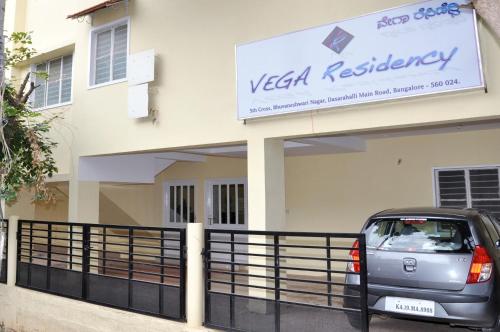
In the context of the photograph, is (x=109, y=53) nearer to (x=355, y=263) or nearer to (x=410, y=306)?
(x=355, y=263)

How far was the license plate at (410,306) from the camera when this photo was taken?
4652 millimetres

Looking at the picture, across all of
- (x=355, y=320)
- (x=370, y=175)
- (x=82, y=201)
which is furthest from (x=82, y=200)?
(x=355, y=320)

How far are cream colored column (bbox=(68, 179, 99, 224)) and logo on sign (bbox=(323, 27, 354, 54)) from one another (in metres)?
6.01

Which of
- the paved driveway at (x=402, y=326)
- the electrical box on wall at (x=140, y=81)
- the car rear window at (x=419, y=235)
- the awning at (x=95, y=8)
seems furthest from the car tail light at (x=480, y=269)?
the awning at (x=95, y=8)

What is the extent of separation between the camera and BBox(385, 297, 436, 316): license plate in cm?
465

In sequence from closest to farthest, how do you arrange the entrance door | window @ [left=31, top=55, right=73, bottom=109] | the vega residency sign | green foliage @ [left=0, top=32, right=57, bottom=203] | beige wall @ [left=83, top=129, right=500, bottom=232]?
the vega residency sign
green foliage @ [left=0, top=32, right=57, bottom=203]
beige wall @ [left=83, top=129, right=500, bottom=232]
window @ [left=31, top=55, right=73, bottom=109]
the entrance door

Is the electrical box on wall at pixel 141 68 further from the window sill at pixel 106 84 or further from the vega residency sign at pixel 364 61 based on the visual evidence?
the vega residency sign at pixel 364 61

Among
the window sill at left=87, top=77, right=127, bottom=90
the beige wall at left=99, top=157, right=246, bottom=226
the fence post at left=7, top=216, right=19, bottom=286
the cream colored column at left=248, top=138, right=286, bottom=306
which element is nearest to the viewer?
the cream colored column at left=248, top=138, right=286, bottom=306

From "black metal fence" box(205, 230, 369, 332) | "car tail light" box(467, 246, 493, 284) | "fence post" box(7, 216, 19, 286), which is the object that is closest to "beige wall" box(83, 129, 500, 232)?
"black metal fence" box(205, 230, 369, 332)

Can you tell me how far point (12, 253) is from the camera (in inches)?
337

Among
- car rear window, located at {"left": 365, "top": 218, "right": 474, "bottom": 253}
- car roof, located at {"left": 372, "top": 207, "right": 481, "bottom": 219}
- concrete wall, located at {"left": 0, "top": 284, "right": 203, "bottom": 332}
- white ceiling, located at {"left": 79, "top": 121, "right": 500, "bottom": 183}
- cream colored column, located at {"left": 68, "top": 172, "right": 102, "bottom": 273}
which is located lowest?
concrete wall, located at {"left": 0, "top": 284, "right": 203, "bottom": 332}

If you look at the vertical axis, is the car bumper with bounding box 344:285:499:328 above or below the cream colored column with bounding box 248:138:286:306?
below

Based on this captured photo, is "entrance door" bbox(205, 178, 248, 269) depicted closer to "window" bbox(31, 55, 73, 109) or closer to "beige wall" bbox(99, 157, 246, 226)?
"beige wall" bbox(99, 157, 246, 226)

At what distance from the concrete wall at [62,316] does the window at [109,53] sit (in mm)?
4237
